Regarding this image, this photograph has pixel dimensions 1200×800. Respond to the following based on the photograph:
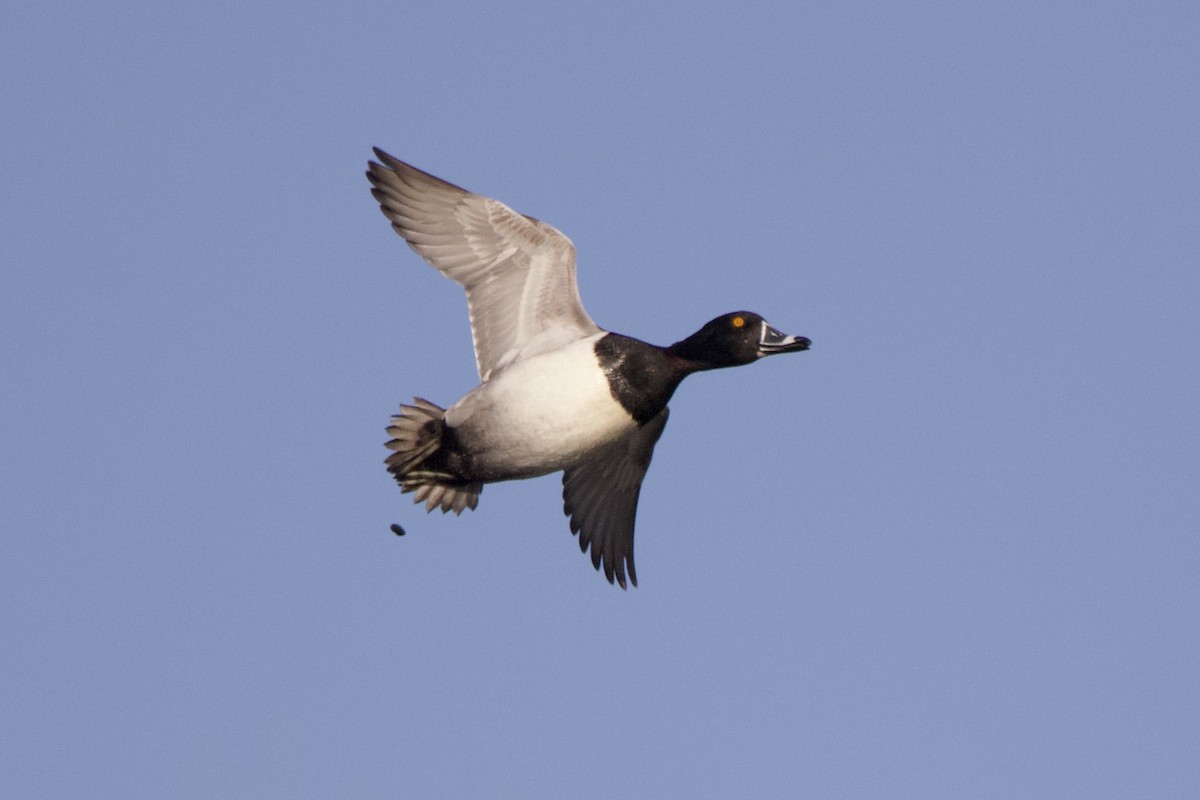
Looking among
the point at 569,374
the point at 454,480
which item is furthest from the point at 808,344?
the point at 454,480

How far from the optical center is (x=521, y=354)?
13.3 m

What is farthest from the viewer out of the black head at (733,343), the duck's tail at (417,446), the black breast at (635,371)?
the duck's tail at (417,446)

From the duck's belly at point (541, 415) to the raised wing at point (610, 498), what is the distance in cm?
142

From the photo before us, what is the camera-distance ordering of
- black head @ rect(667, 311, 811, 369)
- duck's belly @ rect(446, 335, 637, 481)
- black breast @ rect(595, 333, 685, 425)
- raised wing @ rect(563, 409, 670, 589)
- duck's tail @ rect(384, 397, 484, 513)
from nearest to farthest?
duck's belly @ rect(446, 335, 637, 481) < black breast @ rect(595, 333, 685, 425) < black head @ rect(667, 311, 811, 369) < duck's tail @ rect(384, 397, 484, 513) < raised wing @ rect(563, 409, 670, 589)

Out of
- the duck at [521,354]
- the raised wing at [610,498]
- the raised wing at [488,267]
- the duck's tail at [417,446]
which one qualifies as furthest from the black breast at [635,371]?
the raised wing at [610,498]

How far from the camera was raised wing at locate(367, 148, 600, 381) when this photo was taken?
13258 mm

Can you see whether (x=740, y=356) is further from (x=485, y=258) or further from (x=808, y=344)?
(x=485, y=258)

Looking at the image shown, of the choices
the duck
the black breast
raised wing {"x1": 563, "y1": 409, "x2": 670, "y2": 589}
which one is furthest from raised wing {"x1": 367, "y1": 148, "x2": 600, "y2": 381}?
raised wing {"x1": 563, "y1": 409, "x2": 670, "y2": 589}

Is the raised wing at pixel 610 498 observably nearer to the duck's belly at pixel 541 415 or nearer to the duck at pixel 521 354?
the duck at pixel 521 354

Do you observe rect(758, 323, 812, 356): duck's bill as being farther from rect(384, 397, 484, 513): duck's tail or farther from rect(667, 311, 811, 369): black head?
rect(384, 397, 484, 513): duck's tail

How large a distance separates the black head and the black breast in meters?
0.15

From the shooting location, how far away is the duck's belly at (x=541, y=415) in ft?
42.1

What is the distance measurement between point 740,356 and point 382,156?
271cm

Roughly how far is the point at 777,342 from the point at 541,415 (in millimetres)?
1651
